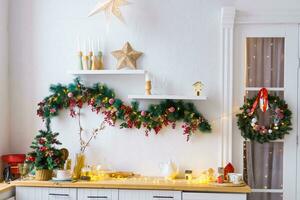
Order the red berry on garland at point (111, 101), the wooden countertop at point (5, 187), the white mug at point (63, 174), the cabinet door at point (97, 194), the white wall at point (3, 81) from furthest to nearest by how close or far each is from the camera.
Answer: the white wall at point (3, 81) < the red berry on garland at point (111, 101) < the white mug at point (63, 174) < the cabinet door at point (97, 194) < the wooden countertop at point (5, 187)

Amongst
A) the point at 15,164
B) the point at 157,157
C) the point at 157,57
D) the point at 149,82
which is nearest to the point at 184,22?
the point at 157,57

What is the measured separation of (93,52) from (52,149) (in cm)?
102

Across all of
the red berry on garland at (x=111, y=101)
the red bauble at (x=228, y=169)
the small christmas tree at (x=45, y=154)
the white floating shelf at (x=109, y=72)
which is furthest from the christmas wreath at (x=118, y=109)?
the red bauble at (x=228, y=169)

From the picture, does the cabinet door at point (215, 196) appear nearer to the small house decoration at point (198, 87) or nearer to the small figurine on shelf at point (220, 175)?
the small figurine on shelf at point (220, 175)

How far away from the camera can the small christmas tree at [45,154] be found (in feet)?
12.7

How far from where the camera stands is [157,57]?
417cm

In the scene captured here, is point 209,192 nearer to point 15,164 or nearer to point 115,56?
point 115,56

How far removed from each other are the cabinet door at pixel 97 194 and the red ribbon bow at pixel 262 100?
147cm

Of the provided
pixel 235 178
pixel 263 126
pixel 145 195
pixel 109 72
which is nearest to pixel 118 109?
pixel 109 72

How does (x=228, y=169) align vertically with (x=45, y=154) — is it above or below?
below

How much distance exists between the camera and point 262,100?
12.8 ft

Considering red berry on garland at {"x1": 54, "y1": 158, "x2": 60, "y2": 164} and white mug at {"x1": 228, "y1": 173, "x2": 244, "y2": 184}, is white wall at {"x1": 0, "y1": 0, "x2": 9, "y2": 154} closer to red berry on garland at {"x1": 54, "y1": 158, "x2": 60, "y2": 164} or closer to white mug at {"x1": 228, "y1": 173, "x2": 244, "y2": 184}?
red berry on garland at {"x1": 54, "y1": 158, "x2": 60, "y2": 164}

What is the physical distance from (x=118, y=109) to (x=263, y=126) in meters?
1.37

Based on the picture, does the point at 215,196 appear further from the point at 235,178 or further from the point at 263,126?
the point at 263,126
